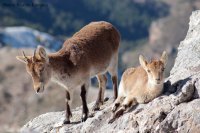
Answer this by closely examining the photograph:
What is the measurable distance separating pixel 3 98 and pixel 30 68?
14021 cm

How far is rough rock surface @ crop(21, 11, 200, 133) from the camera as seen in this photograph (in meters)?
15.9

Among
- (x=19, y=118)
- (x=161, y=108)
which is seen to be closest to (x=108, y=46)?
(x=161, y=108)

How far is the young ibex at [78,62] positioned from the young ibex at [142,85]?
133cm

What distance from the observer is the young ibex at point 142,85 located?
667 inches

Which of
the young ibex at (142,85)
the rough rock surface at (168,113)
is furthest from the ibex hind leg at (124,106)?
the rough rock surface at (168,113)

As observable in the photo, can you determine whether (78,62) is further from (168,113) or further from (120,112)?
(168,113)

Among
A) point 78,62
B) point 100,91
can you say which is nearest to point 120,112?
point 78,62

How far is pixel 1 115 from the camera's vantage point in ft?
500

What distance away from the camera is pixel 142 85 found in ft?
57.3

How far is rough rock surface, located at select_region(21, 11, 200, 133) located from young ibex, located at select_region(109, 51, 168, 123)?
8.8 inches

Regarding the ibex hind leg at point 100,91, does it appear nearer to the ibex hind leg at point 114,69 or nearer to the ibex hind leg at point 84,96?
the ibex hind leg at point 114,69

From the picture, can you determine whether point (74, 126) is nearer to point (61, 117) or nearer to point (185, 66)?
point (61, 117)

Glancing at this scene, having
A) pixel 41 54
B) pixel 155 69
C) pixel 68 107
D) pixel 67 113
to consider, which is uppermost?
pixel 41 54

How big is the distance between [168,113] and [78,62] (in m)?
3.82
